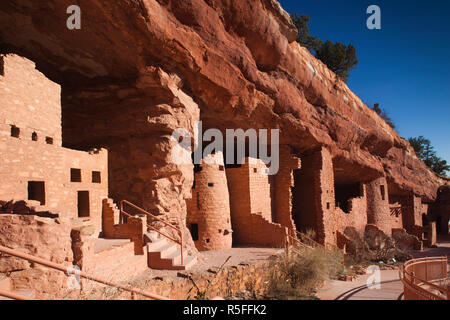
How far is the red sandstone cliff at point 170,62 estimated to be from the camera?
27.5ft

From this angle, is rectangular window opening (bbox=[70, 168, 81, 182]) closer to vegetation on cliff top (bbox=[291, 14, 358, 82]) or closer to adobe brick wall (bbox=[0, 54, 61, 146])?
adobe brick wall (bbox=[0, 54, 61, 146])

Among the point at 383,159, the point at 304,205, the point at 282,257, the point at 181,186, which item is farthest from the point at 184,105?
the point at 383,159

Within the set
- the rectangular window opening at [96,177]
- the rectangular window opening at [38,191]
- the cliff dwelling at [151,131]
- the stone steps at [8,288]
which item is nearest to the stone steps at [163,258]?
the cliff dwelling at [151,131]

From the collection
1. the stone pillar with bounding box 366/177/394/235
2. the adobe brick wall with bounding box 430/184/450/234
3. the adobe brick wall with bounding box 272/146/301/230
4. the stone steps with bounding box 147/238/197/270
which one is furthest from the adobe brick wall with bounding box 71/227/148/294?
the adobe brick wall with bounding box 430/184/450/234

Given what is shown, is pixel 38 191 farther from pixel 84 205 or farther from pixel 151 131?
pixel 151 131

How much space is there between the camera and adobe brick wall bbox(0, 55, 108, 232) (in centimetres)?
657

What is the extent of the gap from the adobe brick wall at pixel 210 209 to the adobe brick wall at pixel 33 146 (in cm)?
503

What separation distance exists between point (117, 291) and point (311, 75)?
13.4 m

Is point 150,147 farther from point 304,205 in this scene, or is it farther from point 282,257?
point 304,205

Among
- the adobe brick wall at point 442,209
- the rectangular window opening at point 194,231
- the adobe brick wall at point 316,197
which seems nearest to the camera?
the rectangular window opening at point 194,231

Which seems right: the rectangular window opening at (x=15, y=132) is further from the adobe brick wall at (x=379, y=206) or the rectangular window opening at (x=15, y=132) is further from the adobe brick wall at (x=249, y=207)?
the adobe brick wall at (x=379, y=206)

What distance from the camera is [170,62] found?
9523mm

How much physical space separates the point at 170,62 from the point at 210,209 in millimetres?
6209

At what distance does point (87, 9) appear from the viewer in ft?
25.6
